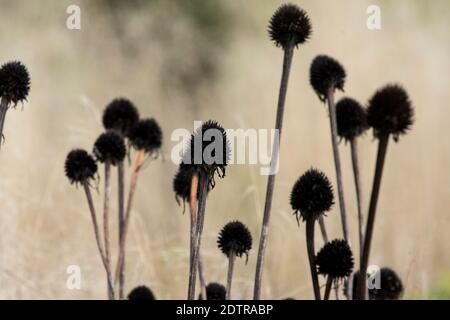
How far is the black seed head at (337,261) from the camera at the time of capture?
5.45ft

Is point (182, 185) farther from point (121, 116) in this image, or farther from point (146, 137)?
point (121, 116)

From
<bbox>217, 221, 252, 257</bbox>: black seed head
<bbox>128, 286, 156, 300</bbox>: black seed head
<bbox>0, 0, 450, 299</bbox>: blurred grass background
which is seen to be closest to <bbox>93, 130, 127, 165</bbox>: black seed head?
<bbox>128, 286, 156, 300</bbox>: black seed head

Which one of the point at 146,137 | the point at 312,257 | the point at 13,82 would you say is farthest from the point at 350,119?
the point at 13,82

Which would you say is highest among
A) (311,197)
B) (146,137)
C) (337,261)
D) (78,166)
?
(146,137)

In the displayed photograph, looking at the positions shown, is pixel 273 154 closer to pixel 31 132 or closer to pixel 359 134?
pixel 359 134

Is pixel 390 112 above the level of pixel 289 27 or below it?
below

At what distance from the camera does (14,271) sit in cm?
362

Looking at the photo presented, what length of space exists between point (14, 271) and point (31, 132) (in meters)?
1.83

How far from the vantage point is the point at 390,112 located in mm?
1312

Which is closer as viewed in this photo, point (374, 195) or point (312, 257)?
point (374, 195)

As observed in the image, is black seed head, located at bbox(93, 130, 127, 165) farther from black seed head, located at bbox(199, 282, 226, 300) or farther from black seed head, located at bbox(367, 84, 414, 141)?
black seed head, located at bbox(367, 84, 414, 141)

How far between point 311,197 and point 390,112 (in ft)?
1.48

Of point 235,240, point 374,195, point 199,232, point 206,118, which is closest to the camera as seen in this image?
point 374,195

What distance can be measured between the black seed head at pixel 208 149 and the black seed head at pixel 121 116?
33.2 inches
